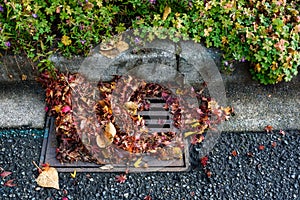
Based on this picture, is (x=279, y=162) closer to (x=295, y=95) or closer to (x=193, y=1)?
(x=295, y=95)

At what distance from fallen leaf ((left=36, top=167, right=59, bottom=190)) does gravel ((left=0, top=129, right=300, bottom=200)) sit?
29 millimetres

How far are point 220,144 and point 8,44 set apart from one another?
1726 millimetres

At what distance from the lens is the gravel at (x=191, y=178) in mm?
2609

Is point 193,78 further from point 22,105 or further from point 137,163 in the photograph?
point 22,105

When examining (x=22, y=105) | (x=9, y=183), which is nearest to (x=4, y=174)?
(x=9, y=183)

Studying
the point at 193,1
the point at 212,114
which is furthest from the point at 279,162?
the point at 193,1

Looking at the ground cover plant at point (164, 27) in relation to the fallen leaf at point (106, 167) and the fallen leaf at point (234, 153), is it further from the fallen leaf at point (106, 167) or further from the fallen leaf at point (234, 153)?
the fallen leaf at point (106, 167)

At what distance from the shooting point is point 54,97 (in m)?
3.02

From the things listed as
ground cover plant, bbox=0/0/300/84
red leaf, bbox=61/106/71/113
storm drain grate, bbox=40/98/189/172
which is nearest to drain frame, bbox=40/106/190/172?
storm drain grate, bbox=40/98/189/172

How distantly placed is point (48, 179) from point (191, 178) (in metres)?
0.96

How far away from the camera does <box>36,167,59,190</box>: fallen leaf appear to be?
8.58 feet

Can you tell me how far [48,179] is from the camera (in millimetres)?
2631

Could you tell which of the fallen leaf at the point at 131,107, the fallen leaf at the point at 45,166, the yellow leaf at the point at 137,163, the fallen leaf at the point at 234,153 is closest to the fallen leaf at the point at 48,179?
the fallen leaf at the point at 45,166

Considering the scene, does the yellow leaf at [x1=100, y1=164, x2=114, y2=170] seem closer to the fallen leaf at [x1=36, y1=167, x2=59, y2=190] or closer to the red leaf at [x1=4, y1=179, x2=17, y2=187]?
the fallen leaf at [x1=36, y1=167, x2=59, y2=190]
